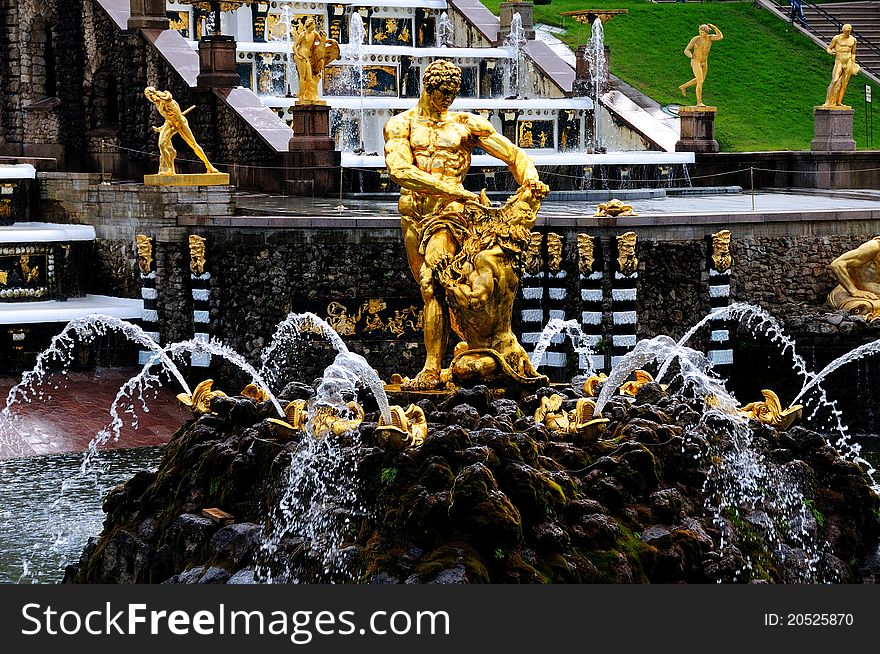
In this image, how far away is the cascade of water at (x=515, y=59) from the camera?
110ft

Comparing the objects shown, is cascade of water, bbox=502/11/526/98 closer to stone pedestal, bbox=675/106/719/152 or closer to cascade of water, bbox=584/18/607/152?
cascade of water, bbox=584/18/607/152

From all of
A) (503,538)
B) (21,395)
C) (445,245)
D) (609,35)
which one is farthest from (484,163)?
(609,35)

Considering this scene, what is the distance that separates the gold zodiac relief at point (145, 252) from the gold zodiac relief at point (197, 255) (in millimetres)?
933

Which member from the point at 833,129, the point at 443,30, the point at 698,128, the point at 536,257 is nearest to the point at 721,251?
the point at 536,257

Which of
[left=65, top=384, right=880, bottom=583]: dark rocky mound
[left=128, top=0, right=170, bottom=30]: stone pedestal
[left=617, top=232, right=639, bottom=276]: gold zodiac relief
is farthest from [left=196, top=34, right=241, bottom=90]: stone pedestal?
[left=65, top=384, right=880, bottom=583]: dark rocky mound

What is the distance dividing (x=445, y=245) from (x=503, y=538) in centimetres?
333

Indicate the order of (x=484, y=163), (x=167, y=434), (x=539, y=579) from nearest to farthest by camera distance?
(x=539, y=579) < (x=167, y=434) < (x=484, y=163)

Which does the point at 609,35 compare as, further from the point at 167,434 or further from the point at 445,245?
the point at 445,245

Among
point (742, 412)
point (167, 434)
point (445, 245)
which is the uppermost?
point (445, 245)

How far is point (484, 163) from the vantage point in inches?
1029

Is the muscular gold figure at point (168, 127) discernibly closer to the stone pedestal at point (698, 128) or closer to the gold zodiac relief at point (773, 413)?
the stone pedestal at point (698, 128)

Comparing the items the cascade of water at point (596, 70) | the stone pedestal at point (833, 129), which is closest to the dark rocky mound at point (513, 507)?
the stone pedestal at point (833, 129)

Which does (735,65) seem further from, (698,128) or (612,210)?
(612,210)

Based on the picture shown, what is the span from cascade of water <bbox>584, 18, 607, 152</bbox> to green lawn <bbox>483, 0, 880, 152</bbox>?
12.6 feet
